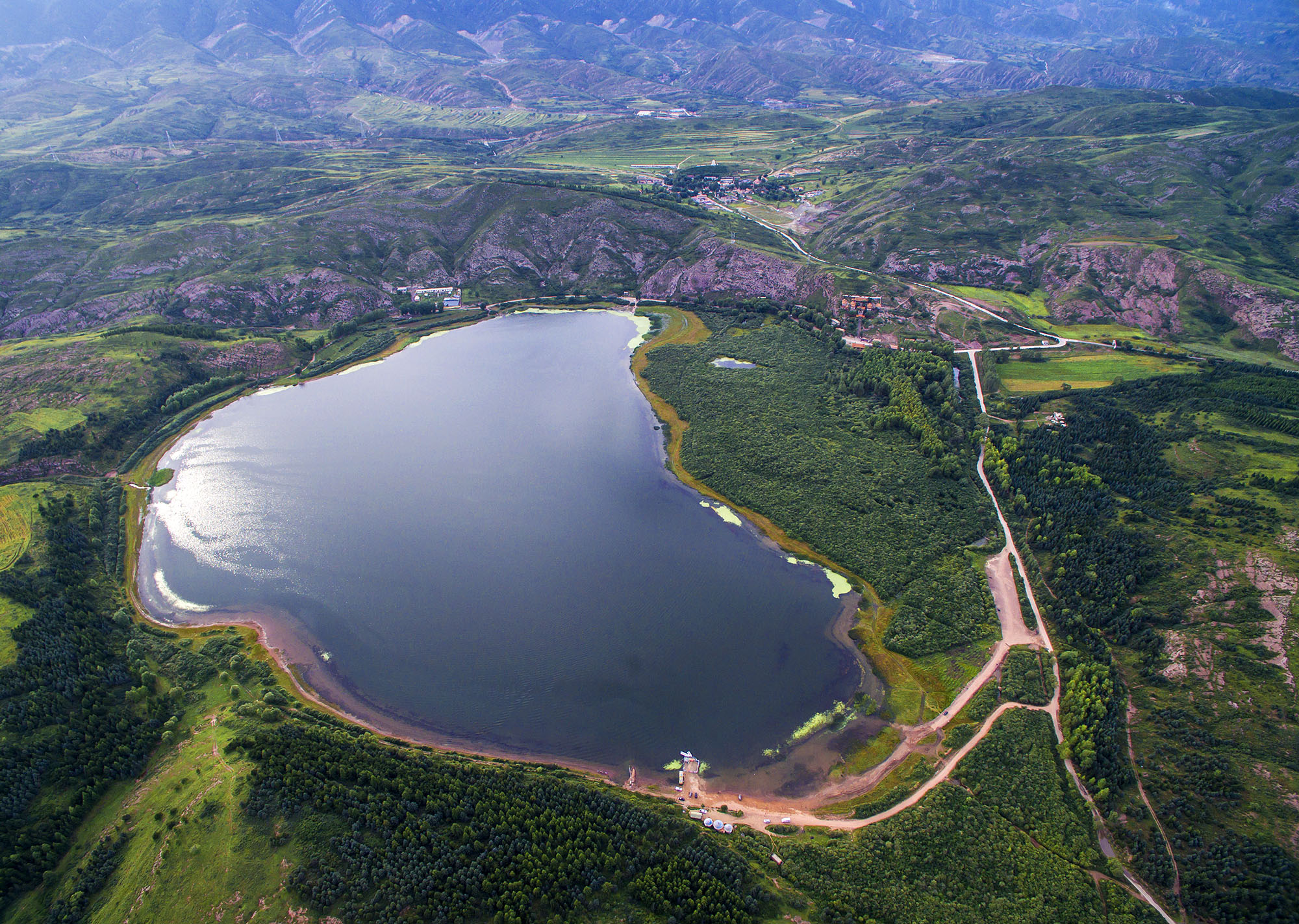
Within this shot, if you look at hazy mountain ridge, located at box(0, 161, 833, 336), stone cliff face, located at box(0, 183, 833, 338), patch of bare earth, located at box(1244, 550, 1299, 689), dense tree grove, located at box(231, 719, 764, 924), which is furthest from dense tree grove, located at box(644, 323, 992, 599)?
hazy mountain ridge, located at box(0, 161, 833, 336)

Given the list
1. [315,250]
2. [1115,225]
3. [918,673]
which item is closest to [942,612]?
[918,673]

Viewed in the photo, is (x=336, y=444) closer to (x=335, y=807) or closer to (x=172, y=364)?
(x=172, y=364)

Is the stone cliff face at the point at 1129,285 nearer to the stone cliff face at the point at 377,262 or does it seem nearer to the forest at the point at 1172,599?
the forest at the point at 1172,599

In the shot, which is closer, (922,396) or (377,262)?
(922,396)

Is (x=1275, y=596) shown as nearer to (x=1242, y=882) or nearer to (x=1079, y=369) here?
(x=1242, y=882)

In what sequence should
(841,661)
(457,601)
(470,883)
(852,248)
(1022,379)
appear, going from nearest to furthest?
(470,883)
(841,661)
(457,601)
(1022,379)
(852,248)

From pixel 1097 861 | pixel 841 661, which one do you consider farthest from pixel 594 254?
pixel 1097 861

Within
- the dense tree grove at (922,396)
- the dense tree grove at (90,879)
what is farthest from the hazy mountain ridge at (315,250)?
the dense tree grove at (90,879)
